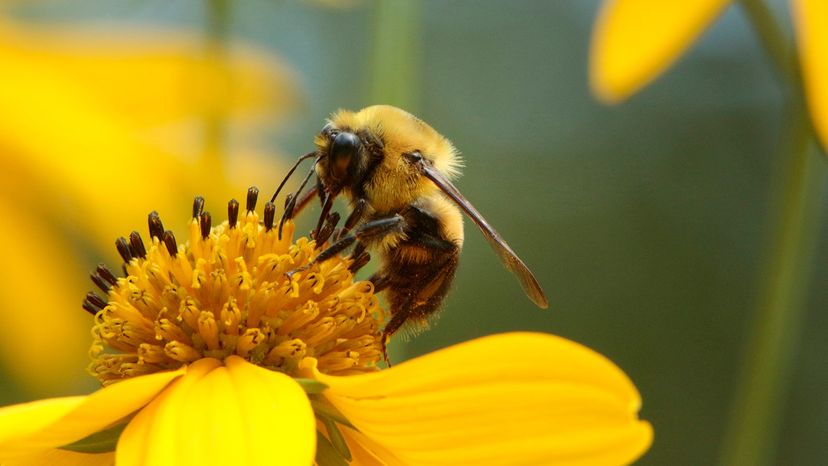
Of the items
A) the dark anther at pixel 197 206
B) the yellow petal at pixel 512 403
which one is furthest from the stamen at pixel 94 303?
the yellow petal at pixel 512 403

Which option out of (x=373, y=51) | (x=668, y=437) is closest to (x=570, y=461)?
(x=373, y=51)

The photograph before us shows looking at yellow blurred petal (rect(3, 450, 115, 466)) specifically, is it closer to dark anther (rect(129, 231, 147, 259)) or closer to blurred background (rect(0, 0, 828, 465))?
dark anther (rect(129, 231, 147, 259))

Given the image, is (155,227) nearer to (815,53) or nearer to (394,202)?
(394,202)

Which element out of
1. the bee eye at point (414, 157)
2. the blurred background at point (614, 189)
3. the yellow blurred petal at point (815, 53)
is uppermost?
the yellow blurred petal at point (815, 53)

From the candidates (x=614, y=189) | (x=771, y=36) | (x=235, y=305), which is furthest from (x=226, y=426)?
(x=614, y=189)

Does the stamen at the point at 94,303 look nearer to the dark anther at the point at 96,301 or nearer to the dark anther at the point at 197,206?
the dark anther at the point at 96,301
